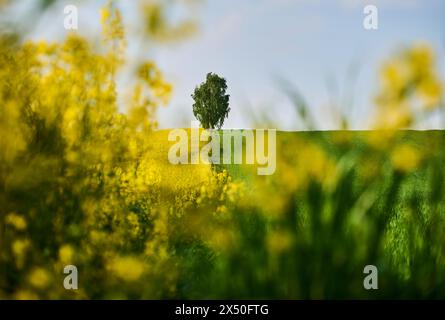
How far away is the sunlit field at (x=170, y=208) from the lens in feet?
7.36

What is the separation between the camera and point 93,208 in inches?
107

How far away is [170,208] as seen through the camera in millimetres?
3445

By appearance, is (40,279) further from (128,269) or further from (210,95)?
(210,95)

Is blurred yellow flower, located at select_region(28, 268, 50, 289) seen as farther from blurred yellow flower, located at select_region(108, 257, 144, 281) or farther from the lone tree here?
the lone tree

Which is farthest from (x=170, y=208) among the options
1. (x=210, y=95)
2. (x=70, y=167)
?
(x=210, y=95)

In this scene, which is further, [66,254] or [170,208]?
[170,208]

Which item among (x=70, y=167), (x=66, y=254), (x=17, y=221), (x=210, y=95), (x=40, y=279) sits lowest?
(x=40, y=279)

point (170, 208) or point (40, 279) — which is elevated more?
point (170, 208)

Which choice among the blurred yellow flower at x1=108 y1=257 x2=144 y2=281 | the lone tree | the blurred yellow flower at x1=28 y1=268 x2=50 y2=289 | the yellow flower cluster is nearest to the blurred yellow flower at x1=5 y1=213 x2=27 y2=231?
the yellow flower cluster

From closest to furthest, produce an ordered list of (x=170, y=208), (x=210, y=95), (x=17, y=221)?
(x=17, y=221), (x=170, y=208), (x=210, y=95)
